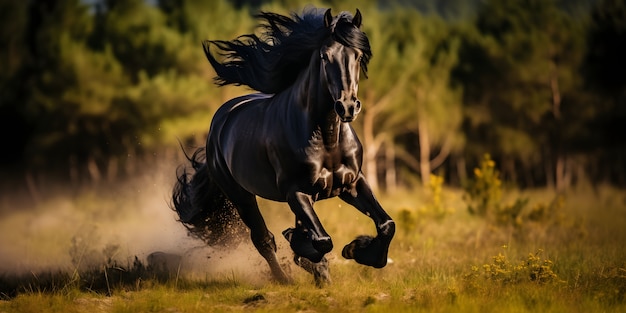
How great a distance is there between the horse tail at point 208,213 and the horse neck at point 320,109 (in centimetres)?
278

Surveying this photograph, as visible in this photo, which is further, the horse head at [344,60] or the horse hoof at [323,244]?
the horse hoof at [323,244]

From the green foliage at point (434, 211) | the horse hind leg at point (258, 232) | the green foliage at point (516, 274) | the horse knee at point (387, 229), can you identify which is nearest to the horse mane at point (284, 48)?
the horse hind leg at point (258, 232)

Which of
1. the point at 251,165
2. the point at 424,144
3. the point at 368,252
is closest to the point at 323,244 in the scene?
the point at 368,252

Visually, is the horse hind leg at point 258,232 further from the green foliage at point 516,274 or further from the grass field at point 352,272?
the green foliage at point 516,274

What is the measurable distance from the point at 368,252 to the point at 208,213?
9.78 ft

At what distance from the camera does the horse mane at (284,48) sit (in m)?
7.36

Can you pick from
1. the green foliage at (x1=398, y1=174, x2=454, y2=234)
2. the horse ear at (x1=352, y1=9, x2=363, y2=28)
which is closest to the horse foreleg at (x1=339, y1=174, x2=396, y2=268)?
the horse ear at (x1=352, y1=9, x2=363, y2=28)

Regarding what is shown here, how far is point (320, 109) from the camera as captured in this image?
7.56 metres

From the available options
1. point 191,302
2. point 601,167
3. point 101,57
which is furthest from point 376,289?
point 601,167

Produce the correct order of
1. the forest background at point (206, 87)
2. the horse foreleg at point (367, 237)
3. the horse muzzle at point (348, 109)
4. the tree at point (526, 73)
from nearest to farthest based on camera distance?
the horse muzzle at point (348, 109), the horse foreleg at point (367, 237), the forest background at point (206, 87), the tree at point (526, 73)

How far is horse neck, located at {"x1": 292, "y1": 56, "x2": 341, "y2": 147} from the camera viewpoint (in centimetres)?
751

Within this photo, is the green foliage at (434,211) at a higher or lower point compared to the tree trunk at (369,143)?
lower

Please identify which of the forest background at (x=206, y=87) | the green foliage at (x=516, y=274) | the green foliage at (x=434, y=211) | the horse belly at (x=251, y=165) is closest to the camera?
the green foliage at (x=516, y=274)

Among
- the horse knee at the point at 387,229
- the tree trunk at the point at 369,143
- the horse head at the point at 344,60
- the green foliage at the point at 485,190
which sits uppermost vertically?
the tree trunk at the point at 369,143
